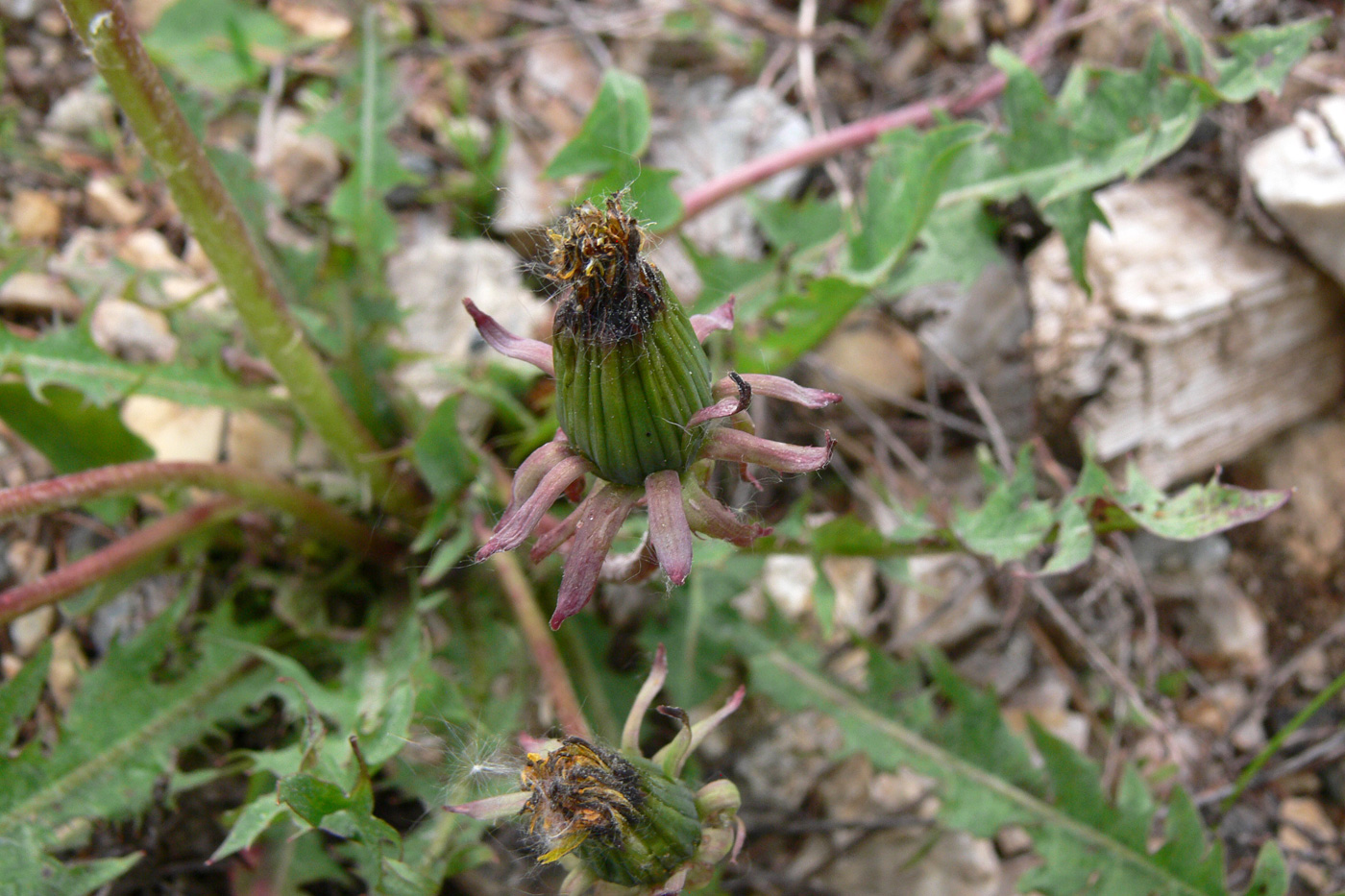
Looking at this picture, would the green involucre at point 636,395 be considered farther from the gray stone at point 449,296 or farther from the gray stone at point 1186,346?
the gray stone at point 1186,346

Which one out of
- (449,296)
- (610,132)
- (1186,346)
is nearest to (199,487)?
(449,296)

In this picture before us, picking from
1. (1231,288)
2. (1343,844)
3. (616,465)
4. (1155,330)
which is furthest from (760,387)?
(1343,844)

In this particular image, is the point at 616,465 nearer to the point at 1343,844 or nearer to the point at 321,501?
the point at 321,501

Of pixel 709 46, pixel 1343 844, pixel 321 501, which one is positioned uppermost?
pixel 709 46

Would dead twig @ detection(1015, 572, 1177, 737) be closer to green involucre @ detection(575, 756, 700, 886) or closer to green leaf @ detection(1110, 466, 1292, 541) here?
green leaf @ detection(1110, 466, 1292, 541)

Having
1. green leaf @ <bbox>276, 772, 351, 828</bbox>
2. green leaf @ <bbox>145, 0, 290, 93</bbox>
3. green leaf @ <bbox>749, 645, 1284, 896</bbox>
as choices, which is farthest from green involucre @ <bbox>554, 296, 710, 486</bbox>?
green leaf @ <bbox>145, 0, 290, 93</bbox>

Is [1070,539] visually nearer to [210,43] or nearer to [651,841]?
[651,841]

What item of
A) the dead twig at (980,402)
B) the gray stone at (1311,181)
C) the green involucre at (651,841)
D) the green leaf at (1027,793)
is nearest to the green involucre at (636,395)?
the green involucre at (651,841)
